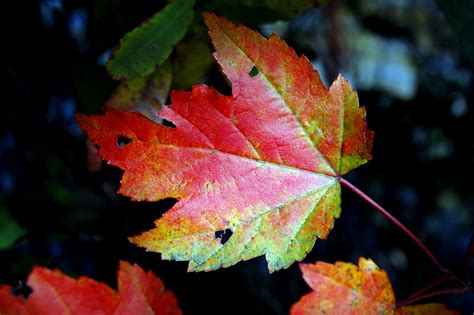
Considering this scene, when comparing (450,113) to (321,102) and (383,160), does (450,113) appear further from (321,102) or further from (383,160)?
(321,102)

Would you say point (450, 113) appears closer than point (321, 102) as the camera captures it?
No

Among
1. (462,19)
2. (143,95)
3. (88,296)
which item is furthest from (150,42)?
(462,19)

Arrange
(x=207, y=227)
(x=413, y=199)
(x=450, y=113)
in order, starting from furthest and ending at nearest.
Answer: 1. (x=413, y=199)
2. (x=450, y=113)
3. (x=207, y=227)

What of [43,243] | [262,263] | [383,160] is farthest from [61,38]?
[383,160]

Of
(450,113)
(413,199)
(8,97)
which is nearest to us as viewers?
(8,97)

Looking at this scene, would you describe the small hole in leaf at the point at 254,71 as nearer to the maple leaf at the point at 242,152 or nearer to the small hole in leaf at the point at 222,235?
the maple leaf at the point at 242,152

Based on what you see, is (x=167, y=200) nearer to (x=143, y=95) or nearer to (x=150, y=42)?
(x=143, y=95)

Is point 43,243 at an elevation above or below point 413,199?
above

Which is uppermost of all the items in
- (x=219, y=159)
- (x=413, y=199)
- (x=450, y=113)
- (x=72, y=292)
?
(x=219, y=159)

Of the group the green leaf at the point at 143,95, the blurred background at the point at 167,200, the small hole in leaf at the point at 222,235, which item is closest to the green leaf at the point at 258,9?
the blurred background at the point at 167,200

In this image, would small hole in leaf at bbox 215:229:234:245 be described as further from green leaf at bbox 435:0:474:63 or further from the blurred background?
green leaf at bbox 435:0:474:63
